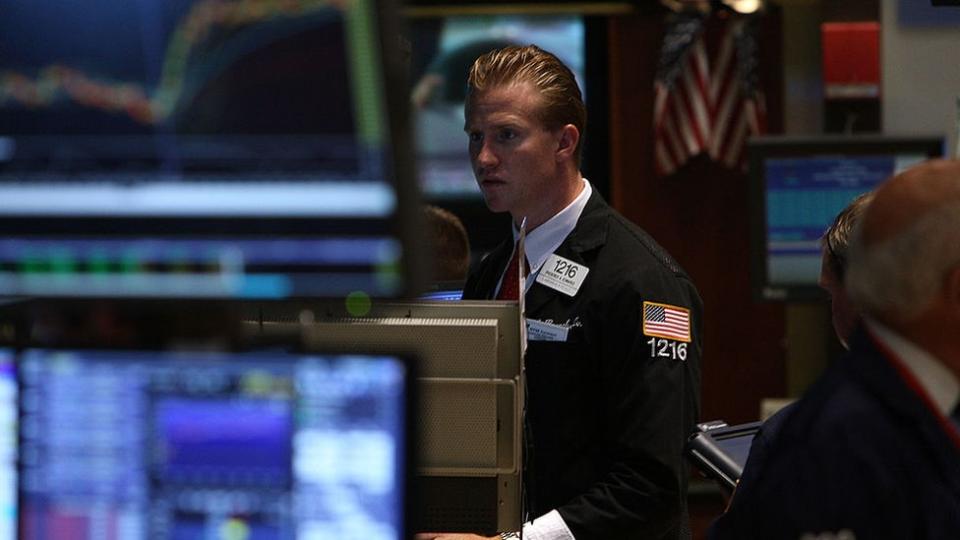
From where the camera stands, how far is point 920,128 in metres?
6.15

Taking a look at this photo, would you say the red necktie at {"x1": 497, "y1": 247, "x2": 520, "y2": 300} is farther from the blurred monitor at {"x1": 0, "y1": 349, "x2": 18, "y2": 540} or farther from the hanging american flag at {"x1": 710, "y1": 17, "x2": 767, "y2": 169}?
the hanging american flag at {"x1": 710, "y1": 17, "x2": 767, "y2": 169}

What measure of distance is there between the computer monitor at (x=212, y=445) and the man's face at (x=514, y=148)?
1296mm

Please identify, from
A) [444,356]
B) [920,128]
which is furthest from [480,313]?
[920,128]

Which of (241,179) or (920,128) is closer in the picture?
(241,179)

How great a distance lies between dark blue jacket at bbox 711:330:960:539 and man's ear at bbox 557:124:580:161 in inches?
43.9

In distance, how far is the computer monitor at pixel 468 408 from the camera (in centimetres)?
222

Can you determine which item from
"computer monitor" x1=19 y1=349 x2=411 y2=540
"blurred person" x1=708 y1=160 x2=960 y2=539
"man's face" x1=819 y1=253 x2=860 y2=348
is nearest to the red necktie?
"man's face" x1=819 y1=253 x2=860 y2=348

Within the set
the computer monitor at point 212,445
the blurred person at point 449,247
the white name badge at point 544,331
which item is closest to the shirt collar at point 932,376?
the computer monitor at point 212,445

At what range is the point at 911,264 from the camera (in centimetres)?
154

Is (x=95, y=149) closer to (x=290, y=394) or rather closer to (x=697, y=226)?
(x=290, y=394)

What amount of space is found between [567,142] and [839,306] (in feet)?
1.94

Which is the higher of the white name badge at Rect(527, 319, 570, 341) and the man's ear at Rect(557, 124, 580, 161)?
the man's ear at Rect(557, 124, 580, 161)

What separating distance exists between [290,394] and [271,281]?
0.42ft

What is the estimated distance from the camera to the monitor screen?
7.65 metres
